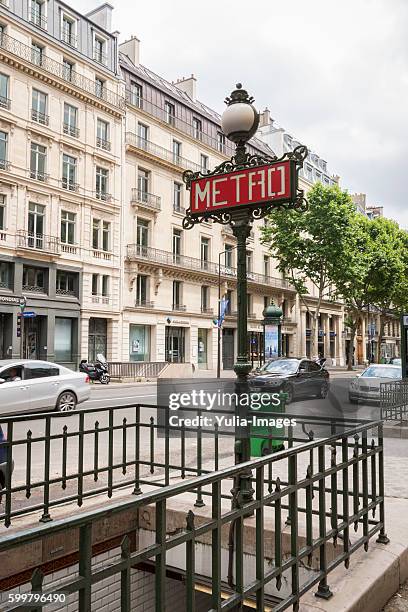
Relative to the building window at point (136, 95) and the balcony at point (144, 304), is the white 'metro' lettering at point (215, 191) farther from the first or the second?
the building window at point (136, 95)

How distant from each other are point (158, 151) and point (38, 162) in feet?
38.3

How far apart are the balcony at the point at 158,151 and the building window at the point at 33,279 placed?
1189 cm

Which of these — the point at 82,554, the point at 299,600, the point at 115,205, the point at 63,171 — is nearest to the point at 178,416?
the point at 299,600

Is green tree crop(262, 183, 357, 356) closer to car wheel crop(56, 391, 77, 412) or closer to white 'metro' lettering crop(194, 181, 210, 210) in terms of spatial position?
car wheel crop(56, 391, 77, 412)

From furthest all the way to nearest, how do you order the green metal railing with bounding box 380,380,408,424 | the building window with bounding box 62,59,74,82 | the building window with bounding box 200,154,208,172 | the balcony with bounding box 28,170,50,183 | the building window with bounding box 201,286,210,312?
the building window with bounding box 200,154,208,172
the building window with bounding box 201,286,210,312
the building window with bounding box 62,59,74,82
the balcony with bounding box 28,170,50,183
the green metal railing with bounding box 380,380,408,424

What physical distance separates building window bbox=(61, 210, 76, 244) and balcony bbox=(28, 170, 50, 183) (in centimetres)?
213

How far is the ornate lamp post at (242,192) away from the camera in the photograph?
4.61m

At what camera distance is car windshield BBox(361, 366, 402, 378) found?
18000 mm

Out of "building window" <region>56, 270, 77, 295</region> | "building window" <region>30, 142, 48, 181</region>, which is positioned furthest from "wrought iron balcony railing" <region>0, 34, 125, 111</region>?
"building window" <region>56, 270, 77, 295</region>

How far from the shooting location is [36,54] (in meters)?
30.5

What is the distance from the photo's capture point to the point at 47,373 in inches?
603

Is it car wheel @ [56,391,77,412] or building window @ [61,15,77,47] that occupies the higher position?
building window @ [61,15,77,47]

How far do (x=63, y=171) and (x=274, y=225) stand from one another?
694 inches

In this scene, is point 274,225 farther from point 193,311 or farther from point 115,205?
point 115,205
